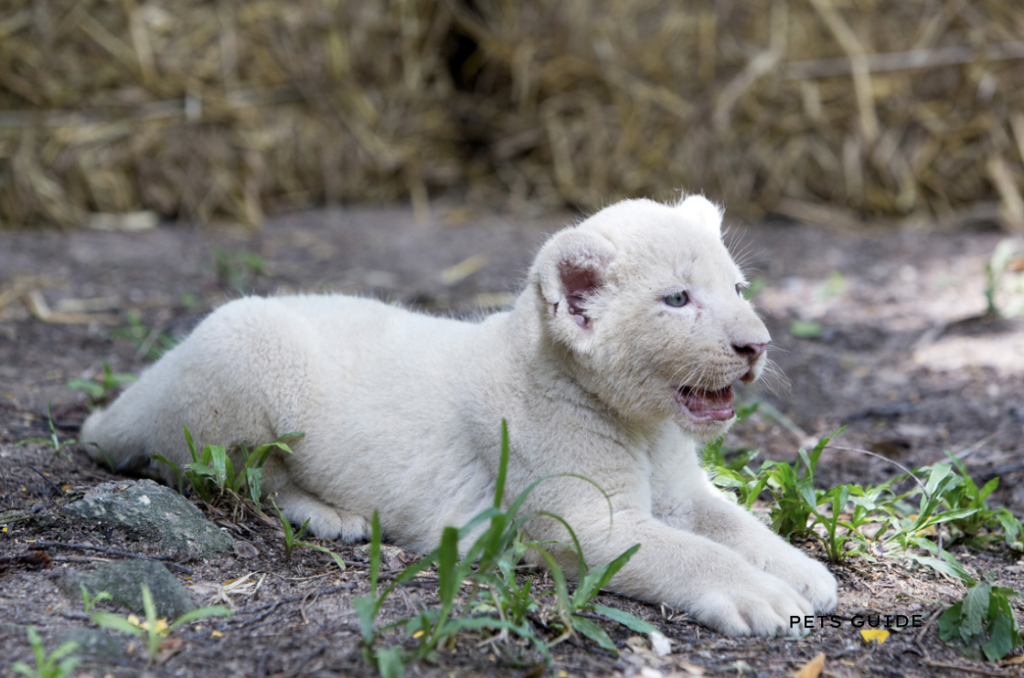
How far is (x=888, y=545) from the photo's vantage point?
3453 millimetres

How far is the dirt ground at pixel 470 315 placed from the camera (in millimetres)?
2609

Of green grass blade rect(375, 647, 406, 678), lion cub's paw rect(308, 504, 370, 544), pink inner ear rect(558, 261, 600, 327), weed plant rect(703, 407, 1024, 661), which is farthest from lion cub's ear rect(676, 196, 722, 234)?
green grass blade rect(375, 647, 406, 678)

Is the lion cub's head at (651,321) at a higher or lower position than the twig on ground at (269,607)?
higher

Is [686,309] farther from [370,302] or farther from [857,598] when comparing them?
[370,302]

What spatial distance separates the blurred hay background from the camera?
789 cm

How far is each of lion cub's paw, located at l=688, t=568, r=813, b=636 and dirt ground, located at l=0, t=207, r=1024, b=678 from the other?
44 millimetres

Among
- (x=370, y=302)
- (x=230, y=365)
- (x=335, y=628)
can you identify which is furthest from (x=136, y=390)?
(x=335, y=628)

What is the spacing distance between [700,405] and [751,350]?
26 centimetres

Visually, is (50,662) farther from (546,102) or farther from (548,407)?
(546,102)

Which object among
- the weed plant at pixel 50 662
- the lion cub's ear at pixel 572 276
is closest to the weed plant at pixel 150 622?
the weed plant at pixel 50 662

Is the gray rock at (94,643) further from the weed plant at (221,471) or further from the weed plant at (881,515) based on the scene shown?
the weed plant at (881,515)

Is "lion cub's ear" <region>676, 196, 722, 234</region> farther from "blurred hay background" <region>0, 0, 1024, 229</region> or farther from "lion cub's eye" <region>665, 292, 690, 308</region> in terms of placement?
"blurred hay background" <region>0, 0, 1024, 229</region>

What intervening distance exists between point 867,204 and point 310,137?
5309 millimetres

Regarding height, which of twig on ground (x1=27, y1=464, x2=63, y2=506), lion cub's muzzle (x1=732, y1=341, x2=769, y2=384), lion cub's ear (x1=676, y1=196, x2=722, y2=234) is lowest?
twig on ground (x1=27, y1=464, x2=63, y2=506)
